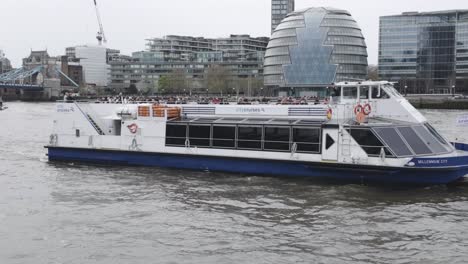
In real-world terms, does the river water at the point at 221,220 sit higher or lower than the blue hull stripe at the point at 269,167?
lower

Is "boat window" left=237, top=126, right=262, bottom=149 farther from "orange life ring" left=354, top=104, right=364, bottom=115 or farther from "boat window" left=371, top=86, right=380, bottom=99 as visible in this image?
"boat window" left=371, top=86, right=380, bottom=99

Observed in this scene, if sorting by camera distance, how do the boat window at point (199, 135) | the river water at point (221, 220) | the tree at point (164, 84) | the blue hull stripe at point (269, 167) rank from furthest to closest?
the tree at point (164, 84) → the boat window at point (199, 135) → the blue hull stripe at point (269, 167) → the river water at point (221, 220)

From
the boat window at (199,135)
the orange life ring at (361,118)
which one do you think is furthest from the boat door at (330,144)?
the boat window at (199,135)

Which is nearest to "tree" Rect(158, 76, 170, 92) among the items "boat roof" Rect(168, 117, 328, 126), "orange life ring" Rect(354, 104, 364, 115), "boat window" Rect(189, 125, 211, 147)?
"boat roof" Rect(168, 117, 328, 126)

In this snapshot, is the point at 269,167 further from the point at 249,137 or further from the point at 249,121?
the point at 249,121

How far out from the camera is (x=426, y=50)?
170000 mm

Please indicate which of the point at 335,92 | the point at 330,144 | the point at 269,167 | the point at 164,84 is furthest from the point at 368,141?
the point at 164,84

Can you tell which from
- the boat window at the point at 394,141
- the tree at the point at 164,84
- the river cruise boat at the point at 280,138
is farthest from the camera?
the tree at the point at 164,84

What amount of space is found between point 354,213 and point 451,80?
15765 centimetres

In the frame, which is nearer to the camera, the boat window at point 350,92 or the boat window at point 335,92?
the boat window at point 350,92

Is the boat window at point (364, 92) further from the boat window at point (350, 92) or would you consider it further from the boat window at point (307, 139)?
the boat window at point (307, 139)

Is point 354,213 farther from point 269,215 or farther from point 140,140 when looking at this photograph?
point 140,140

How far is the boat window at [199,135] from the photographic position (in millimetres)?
25375

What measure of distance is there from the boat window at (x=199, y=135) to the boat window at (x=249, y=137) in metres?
1.64
